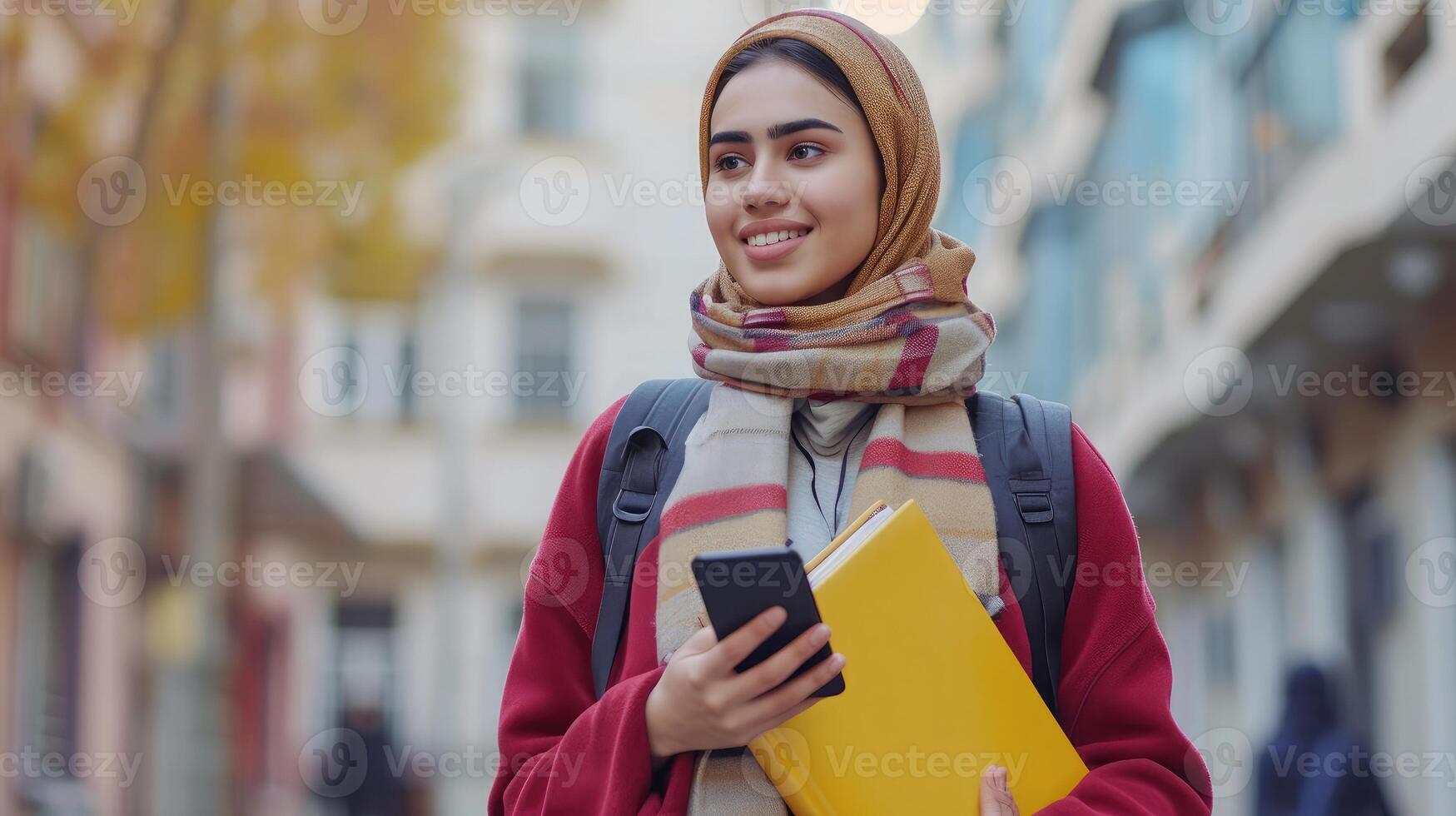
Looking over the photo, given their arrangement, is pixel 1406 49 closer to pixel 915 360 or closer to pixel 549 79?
pixel 915 360

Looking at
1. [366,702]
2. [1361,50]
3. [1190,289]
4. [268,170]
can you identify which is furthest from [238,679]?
[1361,50]

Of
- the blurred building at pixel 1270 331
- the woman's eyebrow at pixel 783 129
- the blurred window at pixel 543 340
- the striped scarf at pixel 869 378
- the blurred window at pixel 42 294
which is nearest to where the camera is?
the striped scarf at pixel 869 378

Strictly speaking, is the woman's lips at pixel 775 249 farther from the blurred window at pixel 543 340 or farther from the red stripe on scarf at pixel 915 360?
the blurred window at pixel 543 340

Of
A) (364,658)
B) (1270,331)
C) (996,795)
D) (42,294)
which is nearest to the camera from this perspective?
(996,795)

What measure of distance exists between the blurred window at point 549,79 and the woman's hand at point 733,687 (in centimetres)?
2595

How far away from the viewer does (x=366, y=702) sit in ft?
86.3

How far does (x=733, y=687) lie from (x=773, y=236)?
665 millimetres

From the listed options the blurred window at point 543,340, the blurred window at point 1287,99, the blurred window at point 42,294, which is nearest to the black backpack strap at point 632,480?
the blurred window at point 1287,99

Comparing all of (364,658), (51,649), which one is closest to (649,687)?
(51,649)

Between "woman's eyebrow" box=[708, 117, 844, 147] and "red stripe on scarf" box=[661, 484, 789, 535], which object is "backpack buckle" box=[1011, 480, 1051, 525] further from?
"woman's eyebrow" box=[708, 117, 844, 147]

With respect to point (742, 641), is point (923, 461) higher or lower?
higher

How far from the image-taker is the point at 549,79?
27.5 metres

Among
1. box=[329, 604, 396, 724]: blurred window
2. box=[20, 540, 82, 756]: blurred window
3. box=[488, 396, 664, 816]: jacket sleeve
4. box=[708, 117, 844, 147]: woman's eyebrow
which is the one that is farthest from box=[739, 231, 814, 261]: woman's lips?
box=[329, 604, 396, 724]: blurred window

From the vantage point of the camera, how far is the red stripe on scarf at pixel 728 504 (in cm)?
213
